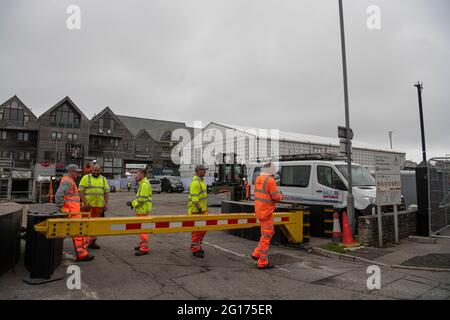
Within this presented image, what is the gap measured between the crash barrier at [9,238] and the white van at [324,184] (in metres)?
7.81

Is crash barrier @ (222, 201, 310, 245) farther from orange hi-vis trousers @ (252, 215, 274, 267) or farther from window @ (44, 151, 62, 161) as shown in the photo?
window @ (44, 151, 62, 161)

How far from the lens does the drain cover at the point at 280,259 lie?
6500mm

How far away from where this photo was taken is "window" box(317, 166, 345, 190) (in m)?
9.51

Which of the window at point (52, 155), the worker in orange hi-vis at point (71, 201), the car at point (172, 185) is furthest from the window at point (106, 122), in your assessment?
the worker in orange hi-vis at point (71, 201)

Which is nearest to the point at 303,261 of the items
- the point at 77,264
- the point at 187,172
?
the point at 77,264

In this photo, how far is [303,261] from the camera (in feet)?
21.8

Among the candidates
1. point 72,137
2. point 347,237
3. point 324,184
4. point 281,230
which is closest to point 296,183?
point 324,184

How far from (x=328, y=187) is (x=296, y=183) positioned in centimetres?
120

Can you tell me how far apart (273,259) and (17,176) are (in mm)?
21710

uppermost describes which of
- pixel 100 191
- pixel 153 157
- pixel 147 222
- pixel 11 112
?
pixel 11 112

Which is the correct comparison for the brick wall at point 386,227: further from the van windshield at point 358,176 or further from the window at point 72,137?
the window at point 72,137

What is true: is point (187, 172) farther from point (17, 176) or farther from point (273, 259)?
point (273, 259)

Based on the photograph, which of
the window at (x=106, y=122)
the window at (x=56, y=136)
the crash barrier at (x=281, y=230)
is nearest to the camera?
the crash barrier at (x=281, y=230)

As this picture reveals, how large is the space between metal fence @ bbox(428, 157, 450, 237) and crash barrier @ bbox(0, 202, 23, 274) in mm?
10183
